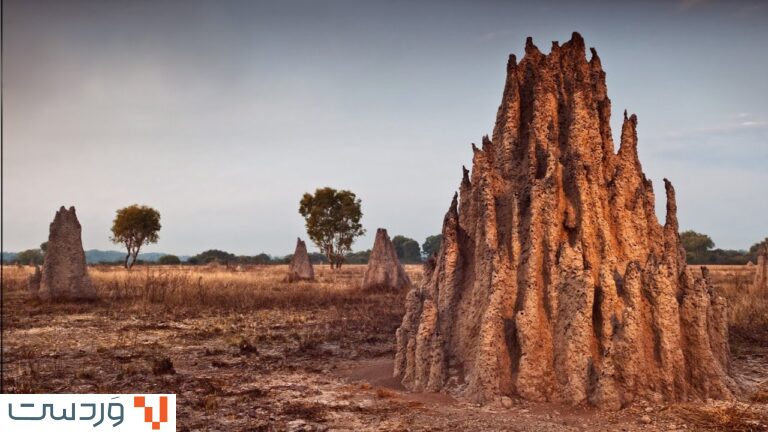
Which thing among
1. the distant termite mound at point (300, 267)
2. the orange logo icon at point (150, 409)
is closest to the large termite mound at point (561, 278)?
the orange logo icon at point (150, 409)

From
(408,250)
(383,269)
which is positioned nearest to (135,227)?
(383,269)

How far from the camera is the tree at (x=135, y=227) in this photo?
51.7m

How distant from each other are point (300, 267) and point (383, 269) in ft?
26.8

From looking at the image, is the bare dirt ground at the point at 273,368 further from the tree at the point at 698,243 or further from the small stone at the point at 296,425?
the tree at the point at 698,243

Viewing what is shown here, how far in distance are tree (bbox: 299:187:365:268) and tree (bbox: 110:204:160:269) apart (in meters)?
13.9

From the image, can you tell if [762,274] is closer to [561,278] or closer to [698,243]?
[561,278]

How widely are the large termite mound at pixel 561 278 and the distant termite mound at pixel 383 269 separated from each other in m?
13.7

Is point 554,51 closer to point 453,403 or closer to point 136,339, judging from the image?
point 453,403

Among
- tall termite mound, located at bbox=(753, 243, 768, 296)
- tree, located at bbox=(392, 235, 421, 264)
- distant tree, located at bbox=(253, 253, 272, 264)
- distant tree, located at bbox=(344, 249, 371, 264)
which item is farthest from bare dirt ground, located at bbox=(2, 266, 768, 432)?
distant tree, located at bbox=(344, 249, 371, 264)

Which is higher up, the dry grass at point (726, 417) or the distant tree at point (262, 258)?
the distant tree at point (262, 258)

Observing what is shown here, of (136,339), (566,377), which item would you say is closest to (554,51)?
(566,377)

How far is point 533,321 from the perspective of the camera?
643 cm

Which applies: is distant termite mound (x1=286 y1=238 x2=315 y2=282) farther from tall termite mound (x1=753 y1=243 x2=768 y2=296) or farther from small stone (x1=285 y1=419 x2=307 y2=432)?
small stone (x1=285 y1=419 x2=307 y2=432)

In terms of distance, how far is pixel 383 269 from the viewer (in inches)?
859
